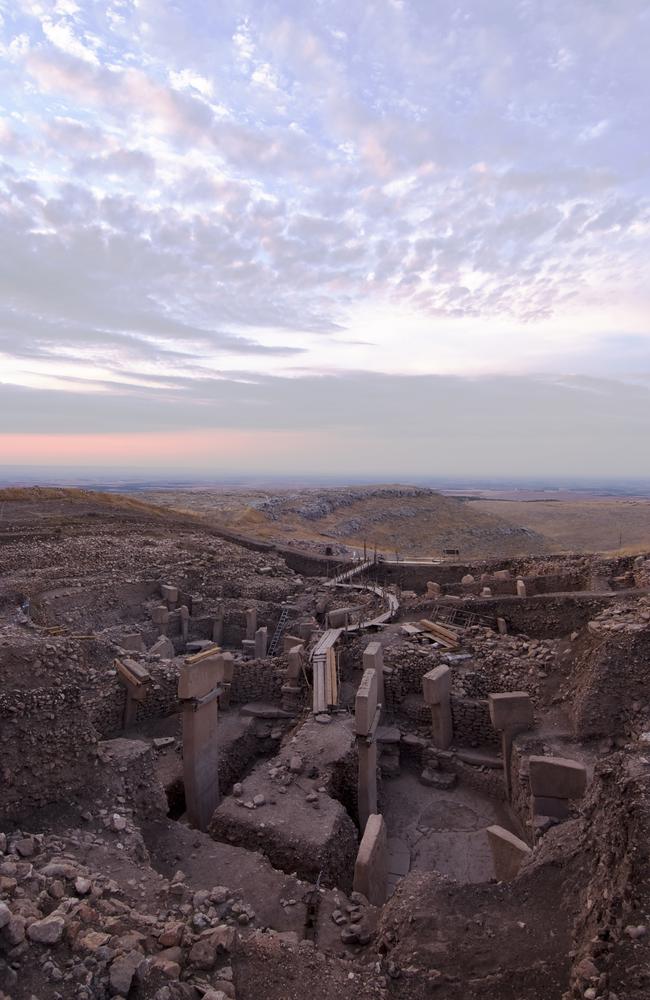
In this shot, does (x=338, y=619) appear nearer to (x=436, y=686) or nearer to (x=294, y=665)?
(x=294, y=665)

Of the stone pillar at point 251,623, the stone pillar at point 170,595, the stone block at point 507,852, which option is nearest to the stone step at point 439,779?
the stone block at point 507,852

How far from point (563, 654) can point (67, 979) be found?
1034 centimetres

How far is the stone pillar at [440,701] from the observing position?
11.1 m

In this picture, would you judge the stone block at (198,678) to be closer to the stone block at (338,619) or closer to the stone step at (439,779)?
the stone step at (439,779)

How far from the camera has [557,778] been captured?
7.34 m

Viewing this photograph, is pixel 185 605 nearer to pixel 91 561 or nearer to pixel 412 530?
pixel 91 561

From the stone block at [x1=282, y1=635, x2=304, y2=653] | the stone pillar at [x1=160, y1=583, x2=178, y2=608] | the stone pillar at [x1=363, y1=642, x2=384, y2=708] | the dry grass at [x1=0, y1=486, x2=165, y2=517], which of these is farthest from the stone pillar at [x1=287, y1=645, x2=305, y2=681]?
the dry grass at [x1=0, y1=486, x2=165, y2=517]

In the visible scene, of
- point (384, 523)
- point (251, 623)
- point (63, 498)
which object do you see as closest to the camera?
point (251, 623)

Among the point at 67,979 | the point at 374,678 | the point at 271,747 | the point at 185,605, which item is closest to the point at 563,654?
the point at 374,678

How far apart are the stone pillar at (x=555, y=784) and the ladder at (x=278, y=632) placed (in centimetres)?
1031

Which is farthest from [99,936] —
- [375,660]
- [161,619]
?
[161,619]

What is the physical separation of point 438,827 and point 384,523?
44.8m

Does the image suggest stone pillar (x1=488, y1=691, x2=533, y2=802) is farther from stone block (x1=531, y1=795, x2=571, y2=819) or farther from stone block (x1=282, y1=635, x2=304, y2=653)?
stone block (x1=282, y1=635, x2=304, y2=653)

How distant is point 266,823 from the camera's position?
8.14 metres
